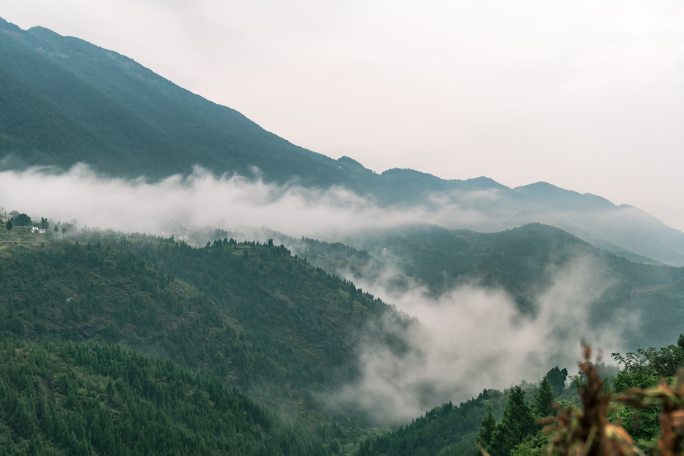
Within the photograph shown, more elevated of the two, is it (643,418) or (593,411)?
(593,411)

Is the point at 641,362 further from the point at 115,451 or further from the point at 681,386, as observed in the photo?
the point at 115,451

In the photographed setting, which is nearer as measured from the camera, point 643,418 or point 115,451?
point 643,418

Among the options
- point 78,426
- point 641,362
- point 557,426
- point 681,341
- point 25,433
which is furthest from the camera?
point 78,426

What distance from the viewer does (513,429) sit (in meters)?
90.9

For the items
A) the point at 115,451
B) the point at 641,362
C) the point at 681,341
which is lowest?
the point at 115,451

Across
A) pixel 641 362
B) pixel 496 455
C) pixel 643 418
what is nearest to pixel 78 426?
pixel 496 455

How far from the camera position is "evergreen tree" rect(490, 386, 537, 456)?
3529 inches

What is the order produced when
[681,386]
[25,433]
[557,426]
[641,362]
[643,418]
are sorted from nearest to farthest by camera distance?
[681,386]
[557,426]
[643,418]
[641,362]
[25,433]

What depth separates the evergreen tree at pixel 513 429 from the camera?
8962 cm

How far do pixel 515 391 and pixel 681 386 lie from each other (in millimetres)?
92113

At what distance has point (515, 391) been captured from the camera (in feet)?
310

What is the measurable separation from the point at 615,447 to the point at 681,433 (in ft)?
4.52

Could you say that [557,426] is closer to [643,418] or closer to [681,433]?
[681,433]

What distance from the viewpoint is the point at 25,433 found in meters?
182
